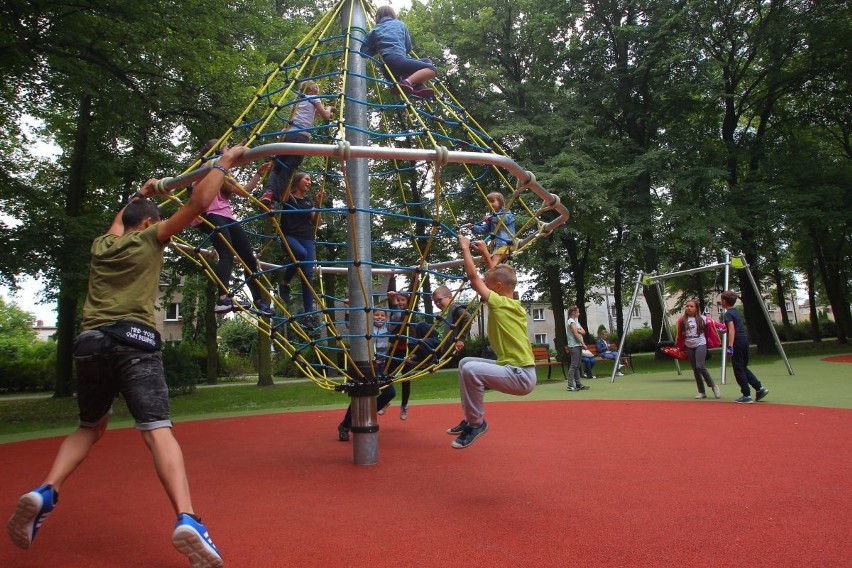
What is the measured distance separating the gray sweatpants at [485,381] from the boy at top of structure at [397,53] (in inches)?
107

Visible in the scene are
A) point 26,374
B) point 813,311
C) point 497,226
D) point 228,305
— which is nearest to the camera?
point 497,226

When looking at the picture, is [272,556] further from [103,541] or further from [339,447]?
[339,447]

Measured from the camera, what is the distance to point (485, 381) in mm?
4227

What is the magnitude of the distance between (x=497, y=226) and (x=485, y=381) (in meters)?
1.28

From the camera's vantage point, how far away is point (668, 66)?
19609mm

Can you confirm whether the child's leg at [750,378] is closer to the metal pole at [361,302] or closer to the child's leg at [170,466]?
the metal pole at [361,302]

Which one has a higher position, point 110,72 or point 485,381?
point 110,72

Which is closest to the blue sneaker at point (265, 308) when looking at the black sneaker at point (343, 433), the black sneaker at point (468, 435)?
the black sneaker at point (468, 435)

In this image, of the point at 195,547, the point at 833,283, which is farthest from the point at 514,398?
the point at 833,283

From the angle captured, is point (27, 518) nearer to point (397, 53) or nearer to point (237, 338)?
point (397, 53)

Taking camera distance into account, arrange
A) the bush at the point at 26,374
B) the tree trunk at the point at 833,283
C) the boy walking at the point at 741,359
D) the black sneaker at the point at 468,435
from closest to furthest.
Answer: the black sneaker at the point at 468,435
the boy walking at the point at 741,359
the bush at the point at 26,374
the tree trunk at the point at 833,283

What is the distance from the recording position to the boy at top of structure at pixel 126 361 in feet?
9.78

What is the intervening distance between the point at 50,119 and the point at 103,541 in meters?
17.4

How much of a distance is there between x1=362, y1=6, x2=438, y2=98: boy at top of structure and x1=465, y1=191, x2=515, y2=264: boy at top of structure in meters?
1.23
